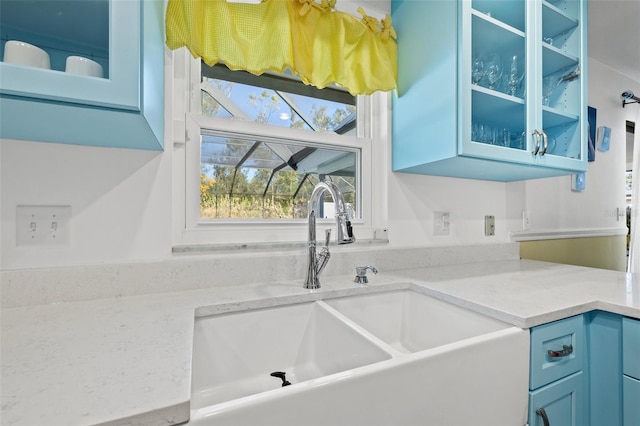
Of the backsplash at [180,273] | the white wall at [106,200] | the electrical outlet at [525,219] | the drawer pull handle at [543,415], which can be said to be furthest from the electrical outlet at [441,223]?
the drawer pull handle at [543,415]

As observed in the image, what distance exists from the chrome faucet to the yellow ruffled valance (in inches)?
18.3

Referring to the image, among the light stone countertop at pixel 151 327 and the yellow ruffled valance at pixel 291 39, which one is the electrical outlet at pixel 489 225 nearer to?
the light stone countertop at pixel 151 327

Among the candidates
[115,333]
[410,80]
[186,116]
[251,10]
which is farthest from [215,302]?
[410,80]

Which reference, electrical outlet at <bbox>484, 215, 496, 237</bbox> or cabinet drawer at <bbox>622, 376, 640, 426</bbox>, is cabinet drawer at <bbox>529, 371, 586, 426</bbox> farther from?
electrical outlet at <bbox>484, 215, 496, 237</bbox>

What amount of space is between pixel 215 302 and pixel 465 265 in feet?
3.93

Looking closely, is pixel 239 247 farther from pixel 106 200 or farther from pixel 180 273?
pixel 106 200

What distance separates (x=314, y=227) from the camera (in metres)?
1.02

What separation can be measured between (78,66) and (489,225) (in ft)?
5.96

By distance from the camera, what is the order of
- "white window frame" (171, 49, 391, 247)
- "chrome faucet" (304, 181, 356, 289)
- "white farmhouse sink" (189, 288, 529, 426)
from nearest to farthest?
"white farmhouse sink" (189, 288, 529, 426)
"chrome faucet" (304, 181, 356, 289)
"white window frame" (171, 49, 391, 247)

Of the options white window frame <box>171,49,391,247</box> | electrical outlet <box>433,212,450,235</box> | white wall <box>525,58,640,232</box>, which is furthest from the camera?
white wall <box>525,58,640,232</box>

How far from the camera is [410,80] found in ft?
4.18

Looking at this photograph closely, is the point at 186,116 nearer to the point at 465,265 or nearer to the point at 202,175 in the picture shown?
the point at 202,175

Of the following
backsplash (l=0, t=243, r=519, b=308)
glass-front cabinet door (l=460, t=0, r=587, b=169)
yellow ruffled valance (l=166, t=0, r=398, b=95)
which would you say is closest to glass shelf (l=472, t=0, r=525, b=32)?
glass-front cabinet door (l=460, t=0, r=587, b=169)

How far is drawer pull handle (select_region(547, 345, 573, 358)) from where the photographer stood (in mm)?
796
